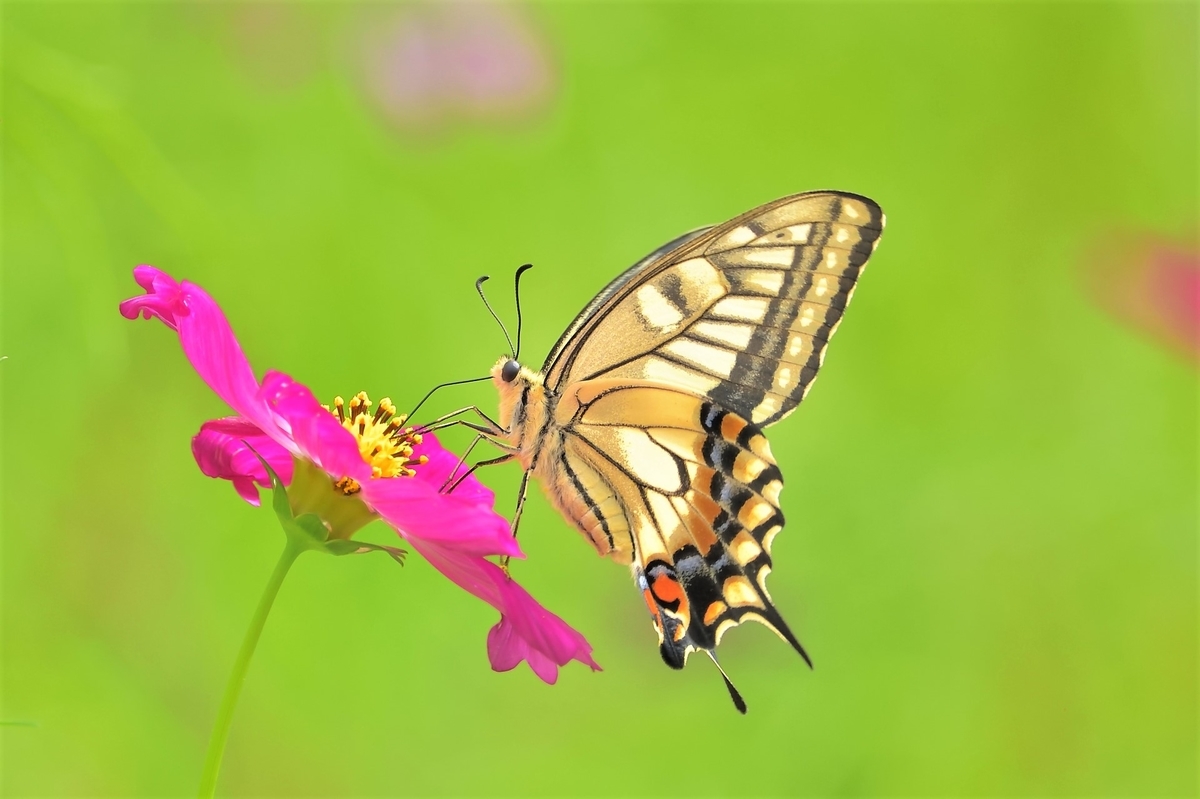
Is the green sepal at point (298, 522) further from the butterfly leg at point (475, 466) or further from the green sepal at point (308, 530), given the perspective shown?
the butterfly leg at point (475, 466)

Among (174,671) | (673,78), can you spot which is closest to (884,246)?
(673,78)

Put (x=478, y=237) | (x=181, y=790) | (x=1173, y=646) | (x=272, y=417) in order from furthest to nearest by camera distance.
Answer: (x=478, y=237), (x=1173, y=646), (x=181, y=790), (x=272, y=417)

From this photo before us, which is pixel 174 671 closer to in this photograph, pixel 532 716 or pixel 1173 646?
pixel 532 716

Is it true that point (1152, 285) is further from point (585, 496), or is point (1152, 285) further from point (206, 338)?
point (206, 338)

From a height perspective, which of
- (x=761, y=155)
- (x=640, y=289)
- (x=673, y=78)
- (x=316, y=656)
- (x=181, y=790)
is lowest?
(x=181, y=790)

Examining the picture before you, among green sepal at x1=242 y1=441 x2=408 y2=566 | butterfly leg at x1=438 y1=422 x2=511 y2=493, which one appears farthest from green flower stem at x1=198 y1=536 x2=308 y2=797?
butterfly leg at x1=438 y1=422 x2=511 y2=493

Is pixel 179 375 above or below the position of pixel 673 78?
below

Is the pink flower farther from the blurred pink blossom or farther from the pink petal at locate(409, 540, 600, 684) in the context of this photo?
the blurred pink blossom
